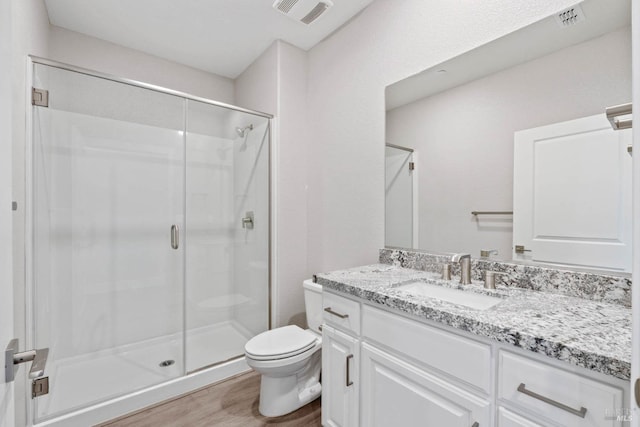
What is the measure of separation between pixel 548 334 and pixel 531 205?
70cm

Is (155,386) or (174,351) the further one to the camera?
(174,351)

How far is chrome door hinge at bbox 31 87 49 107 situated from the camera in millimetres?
1586

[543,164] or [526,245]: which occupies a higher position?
[543,164]

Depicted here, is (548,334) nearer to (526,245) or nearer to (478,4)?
(526,245)

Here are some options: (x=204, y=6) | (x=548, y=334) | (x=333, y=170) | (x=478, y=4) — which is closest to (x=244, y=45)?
(x=204, y=6)

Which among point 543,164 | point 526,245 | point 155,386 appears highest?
point 543,164

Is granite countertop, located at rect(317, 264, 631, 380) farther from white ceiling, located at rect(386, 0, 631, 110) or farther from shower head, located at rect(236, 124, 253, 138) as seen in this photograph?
shower head, located at rect(236, 124, 253, 138)

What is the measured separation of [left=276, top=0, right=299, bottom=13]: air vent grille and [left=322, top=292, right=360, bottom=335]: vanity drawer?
6.05 feet

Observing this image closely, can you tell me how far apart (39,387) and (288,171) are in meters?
2.01

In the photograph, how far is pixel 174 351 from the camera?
2291mm

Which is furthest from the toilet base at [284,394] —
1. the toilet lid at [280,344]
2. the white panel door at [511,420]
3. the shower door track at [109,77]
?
the shower door track at [109,77]

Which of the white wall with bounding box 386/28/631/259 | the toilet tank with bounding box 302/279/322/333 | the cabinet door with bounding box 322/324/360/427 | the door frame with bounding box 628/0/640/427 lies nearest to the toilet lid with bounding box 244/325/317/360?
the toilet tank with bounding box 302/279/322/333

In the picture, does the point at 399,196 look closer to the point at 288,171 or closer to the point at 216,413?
the point at 288,171

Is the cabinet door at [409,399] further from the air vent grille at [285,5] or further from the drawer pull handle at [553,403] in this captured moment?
the air vent grille at [285,5]
